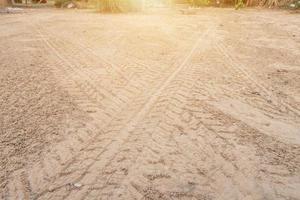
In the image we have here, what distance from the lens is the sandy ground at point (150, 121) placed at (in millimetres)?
3318

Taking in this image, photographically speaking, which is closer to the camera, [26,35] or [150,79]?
[150,79]

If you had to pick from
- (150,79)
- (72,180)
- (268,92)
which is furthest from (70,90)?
(268,92)

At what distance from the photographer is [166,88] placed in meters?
5.66

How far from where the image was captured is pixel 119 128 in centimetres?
432

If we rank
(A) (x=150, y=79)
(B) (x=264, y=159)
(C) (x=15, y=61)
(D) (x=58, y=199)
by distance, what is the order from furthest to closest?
(C) (x=15, y=61) < (A) (x=150, y=79) < (B) (x=264, y=159) < (D) (x=58, y=199)

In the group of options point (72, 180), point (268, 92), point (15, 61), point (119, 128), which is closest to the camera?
point (72, 180)

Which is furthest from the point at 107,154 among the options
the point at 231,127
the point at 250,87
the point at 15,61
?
the point at 15,61

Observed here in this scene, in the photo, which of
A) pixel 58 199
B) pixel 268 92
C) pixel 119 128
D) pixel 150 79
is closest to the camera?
pixel 58 199

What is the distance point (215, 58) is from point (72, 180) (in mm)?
4883

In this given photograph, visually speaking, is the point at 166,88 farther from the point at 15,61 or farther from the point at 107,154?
the point at 15,61

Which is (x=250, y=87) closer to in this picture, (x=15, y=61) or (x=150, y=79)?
(x=150, y=79)

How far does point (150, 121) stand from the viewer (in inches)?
178

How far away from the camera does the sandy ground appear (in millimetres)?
3318

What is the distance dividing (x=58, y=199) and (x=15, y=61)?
4852 mm
